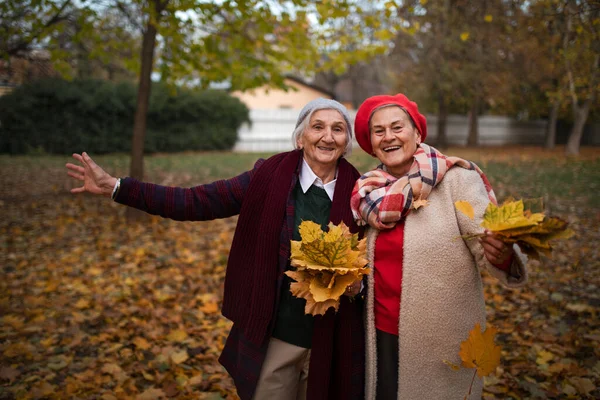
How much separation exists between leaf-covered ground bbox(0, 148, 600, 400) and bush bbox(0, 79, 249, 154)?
10.7 meters

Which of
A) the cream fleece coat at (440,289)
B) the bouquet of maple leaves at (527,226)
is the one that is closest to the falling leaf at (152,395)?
the cream fleece coat at (440,289)

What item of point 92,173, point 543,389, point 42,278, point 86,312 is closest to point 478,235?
point 92,173

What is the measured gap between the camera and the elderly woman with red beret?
6.25 ft

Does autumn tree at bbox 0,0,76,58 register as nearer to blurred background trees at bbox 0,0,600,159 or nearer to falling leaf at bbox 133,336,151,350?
blurred background trees at bbox 0,0,600,159

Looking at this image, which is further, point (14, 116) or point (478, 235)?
point (14, 116)

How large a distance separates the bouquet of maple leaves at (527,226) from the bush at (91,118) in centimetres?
1666

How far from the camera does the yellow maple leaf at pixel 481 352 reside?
1.79m

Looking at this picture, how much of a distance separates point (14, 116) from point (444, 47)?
17848 millimetres

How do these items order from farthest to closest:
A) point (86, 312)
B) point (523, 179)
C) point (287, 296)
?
point (523, 179) < point (86, 312) < point (287, 296)

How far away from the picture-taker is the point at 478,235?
1.68 m

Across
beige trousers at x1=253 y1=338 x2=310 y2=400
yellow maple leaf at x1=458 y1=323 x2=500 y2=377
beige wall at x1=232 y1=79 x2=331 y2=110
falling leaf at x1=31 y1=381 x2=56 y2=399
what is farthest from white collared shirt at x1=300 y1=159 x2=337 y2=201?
beige wall at x1=232 y1=79 x2=331 y2=110

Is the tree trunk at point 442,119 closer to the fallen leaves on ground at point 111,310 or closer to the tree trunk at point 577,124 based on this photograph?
the tree trunk at point 577,124

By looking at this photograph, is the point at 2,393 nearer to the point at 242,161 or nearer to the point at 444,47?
the point at 242,161

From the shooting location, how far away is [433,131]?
95.8 feet
